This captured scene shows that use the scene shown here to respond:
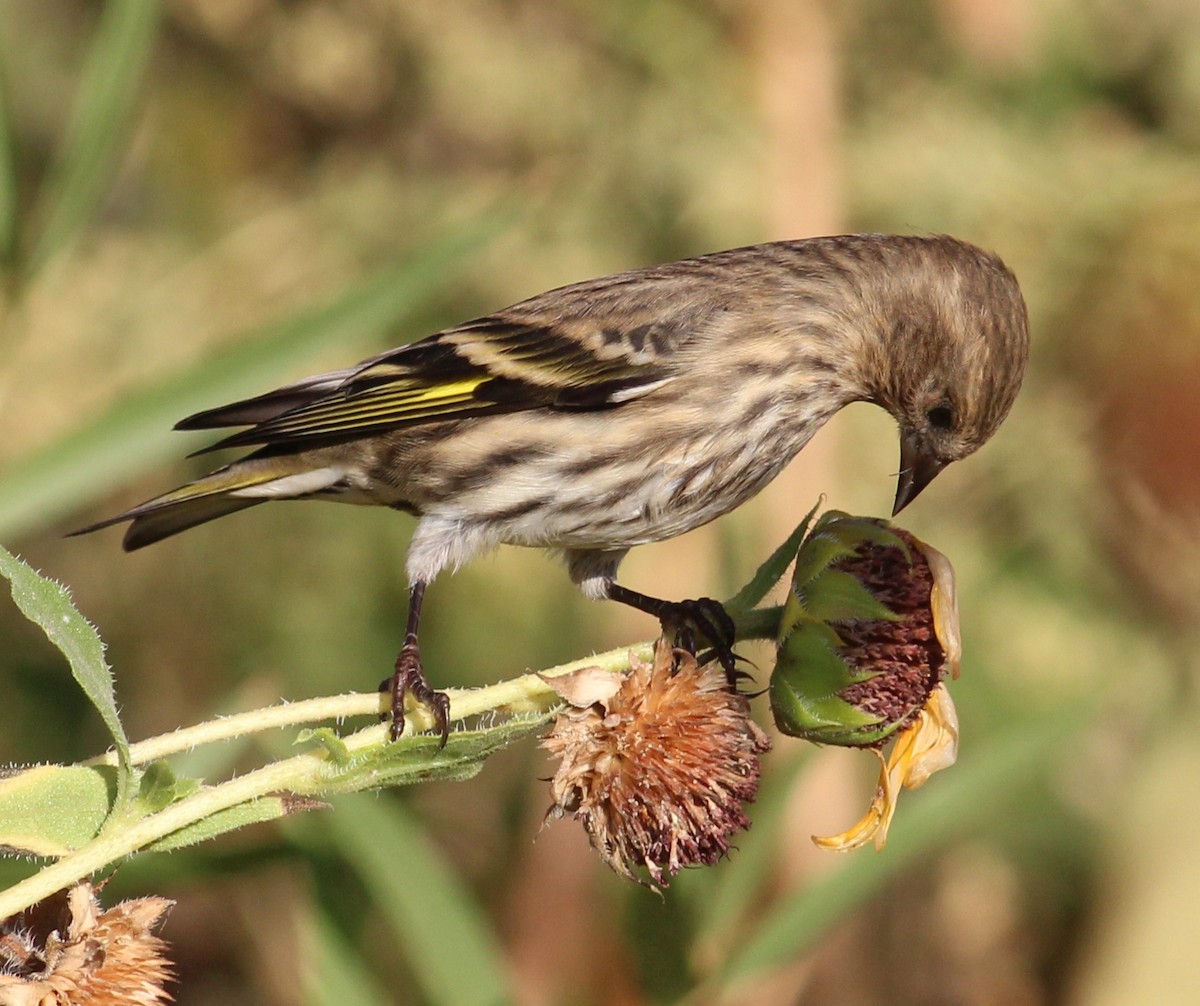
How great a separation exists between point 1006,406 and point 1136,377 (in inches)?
84.5

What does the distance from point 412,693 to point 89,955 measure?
0.78 metres

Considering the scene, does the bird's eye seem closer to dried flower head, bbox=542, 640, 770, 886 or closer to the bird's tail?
dried flower head, bbox=542, 640, 770, 886

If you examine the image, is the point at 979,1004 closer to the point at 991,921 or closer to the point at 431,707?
the point at 991,921

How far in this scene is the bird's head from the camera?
2939mm

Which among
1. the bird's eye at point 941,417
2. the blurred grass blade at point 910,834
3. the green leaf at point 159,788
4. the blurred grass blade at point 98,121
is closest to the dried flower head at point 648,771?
the green leaf at point 159,788

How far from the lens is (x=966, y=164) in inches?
203

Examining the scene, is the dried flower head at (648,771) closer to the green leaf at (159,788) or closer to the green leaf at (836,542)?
the green leaf at (836,542)

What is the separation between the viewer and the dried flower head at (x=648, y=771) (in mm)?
2150

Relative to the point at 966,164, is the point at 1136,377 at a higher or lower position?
lower

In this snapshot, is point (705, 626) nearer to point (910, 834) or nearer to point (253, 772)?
point (910, 834)

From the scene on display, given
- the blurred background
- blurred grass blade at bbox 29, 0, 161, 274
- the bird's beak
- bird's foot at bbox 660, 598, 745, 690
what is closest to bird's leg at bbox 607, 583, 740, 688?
bird's foot at bbox 660, 598, 745, 690

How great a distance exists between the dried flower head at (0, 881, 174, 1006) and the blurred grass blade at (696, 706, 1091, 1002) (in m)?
1.30

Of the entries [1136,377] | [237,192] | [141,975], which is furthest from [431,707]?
[237,192]

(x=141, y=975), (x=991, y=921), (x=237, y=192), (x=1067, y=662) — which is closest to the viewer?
(x=141, y=975)
